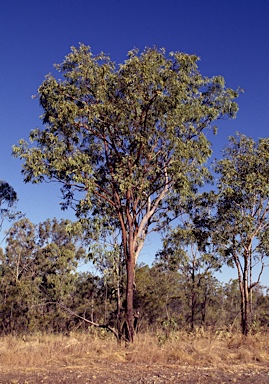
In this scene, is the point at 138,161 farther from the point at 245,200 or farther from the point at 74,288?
the point at 74,288

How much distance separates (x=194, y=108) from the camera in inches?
486

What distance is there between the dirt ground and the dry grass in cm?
45

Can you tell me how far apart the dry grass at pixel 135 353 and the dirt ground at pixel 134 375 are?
45 centimetres

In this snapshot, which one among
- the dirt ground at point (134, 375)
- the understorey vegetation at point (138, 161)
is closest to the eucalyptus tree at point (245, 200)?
the understorey vegetation at point (138, 161)

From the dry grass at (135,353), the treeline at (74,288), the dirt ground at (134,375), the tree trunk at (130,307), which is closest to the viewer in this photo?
the dirt ground at (134,375)

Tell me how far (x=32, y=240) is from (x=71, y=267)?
424 cm

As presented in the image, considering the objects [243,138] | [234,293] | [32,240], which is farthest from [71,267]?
[243,138]

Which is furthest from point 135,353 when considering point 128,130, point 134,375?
point 128,130

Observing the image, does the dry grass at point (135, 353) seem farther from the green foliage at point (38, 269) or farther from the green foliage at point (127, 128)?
the green foliage at point (38, 269)

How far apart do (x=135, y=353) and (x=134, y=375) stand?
1.87 m

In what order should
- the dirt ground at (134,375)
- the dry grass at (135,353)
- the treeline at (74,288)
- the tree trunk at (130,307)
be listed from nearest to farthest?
the dirt ground at (134,375) → the dry grass at (135,353) → the tree trunk at (130,307) → the treeline at (74,288)

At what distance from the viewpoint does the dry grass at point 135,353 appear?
25.5ft

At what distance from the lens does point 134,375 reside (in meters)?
6.59

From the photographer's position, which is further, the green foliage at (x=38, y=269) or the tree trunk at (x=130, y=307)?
the green foliage at (x=38, y=269)
